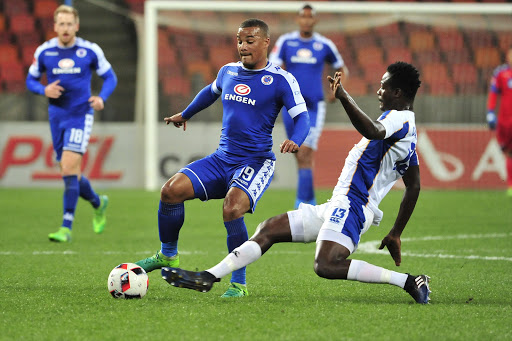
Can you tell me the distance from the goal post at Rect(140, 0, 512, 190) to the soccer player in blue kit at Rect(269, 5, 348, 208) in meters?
3.86

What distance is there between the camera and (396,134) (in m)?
4.89

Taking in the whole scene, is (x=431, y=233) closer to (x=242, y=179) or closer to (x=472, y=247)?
(x=472, y=247)

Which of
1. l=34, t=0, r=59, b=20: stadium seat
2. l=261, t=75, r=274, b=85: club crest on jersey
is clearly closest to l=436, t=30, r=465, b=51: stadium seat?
l=34, t=0, r=59, b=20: stadium seat

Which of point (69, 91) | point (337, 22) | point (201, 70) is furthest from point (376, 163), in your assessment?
point (337, 22)

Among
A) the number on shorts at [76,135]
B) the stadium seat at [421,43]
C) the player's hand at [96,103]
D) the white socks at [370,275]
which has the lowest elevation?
the white socks at [370,275]

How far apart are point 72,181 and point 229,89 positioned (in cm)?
331

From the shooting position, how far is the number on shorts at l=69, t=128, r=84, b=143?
27.1 ft

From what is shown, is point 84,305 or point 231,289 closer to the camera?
point 84,305

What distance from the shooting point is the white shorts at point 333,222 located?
16.0ft

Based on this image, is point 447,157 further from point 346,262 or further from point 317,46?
point 346,262

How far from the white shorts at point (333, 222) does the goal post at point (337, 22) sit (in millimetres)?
9589

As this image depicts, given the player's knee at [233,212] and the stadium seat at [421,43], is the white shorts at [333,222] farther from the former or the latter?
the stadium seat at [421,43]

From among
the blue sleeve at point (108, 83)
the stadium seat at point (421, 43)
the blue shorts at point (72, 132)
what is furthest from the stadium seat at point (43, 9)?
the blue shorts at point (72, 132)

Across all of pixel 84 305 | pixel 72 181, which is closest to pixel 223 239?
pixel 72 181
